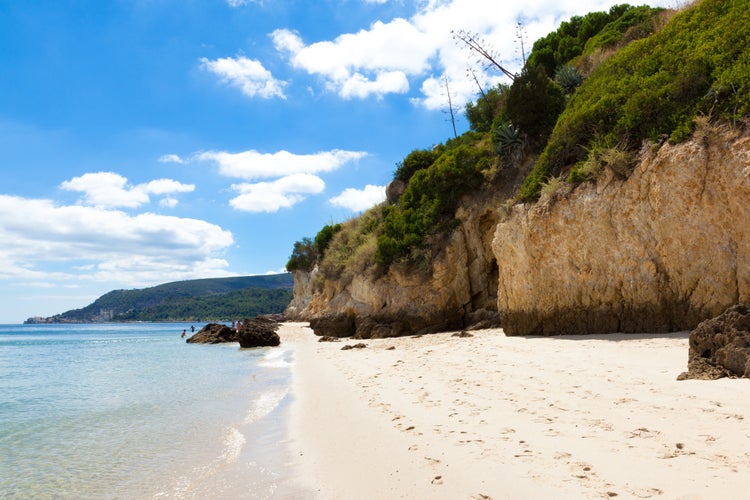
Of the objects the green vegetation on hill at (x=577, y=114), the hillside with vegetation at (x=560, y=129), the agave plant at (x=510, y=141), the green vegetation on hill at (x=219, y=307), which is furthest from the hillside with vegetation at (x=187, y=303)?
the agave plant at (x=510, y=141)

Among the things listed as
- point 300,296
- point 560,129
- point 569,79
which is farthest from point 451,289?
point 300,296

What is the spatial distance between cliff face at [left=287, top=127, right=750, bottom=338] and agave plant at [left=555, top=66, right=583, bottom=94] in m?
8.04

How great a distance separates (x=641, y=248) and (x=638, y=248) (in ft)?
0.25

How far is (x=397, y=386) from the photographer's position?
8727mm

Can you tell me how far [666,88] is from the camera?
11172 millimetres

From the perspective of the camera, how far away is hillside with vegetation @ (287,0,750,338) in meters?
10.8

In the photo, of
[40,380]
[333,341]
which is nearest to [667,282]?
[333,341]

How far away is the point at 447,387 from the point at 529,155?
14.0 metres

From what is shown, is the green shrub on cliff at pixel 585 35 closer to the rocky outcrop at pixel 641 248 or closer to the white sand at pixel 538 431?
the rocky outcrop at pixel 641 248

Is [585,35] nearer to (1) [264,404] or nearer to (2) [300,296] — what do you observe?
(1) [264,404]

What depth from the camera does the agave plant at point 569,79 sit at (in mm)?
19000

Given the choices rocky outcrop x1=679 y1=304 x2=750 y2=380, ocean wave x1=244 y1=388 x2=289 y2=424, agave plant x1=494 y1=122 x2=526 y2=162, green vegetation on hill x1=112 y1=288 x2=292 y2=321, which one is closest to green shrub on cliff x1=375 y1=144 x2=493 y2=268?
agave plant x1=494 y1=122 x2=526 y2=162

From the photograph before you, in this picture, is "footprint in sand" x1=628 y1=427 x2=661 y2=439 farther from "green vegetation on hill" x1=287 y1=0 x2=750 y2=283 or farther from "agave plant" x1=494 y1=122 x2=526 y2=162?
"agave plant" x1=494 y1=122 x2=526 y2=162

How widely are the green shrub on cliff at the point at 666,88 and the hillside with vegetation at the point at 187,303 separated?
380 feet
